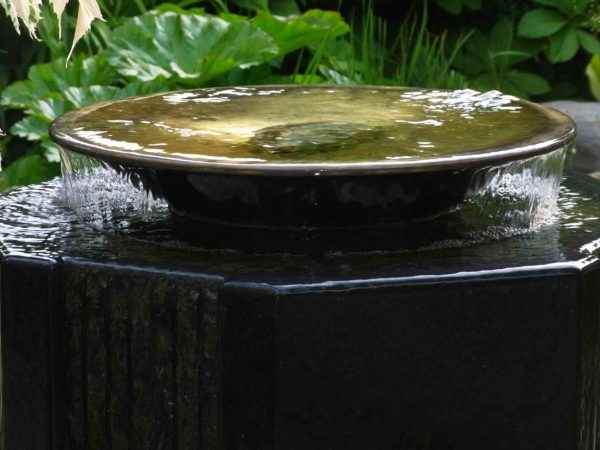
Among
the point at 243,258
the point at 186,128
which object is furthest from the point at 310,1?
→ the point at 243,258

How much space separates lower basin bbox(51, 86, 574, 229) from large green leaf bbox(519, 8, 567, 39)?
263cm

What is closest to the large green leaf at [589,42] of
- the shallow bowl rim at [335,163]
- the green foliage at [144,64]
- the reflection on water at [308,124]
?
the green foliage at [144,64]

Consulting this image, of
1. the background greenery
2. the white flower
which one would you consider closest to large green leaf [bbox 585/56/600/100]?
the background greenery

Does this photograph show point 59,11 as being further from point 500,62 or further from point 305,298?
point 500,62

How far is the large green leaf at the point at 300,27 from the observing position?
161 inches

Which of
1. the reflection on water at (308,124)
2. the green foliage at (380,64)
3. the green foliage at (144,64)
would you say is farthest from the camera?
the green foliage at (380,64)

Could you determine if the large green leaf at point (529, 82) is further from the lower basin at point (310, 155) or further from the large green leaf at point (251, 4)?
the lower basin at point (310, 155)

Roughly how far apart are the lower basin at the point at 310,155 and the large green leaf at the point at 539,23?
A: 263cm

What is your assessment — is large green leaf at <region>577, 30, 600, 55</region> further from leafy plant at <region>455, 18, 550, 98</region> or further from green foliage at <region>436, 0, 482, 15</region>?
green foliage at <region>436, 0, 482, 15</region>

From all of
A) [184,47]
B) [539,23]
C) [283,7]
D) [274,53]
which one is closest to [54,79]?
[184,47]

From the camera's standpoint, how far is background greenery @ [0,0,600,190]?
3.93 metres

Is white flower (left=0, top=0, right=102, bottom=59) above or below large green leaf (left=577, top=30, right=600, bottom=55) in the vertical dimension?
above

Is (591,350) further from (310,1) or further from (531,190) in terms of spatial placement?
(310,1)

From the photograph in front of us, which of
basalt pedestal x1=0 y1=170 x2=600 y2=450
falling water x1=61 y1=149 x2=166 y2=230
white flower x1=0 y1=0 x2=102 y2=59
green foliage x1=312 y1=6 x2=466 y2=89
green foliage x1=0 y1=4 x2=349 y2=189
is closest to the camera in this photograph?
white flower x1=0 y1=0 x2=102 y2=59
